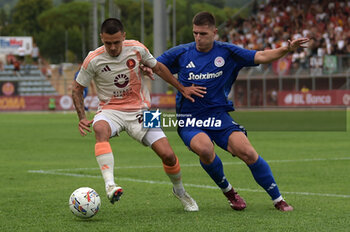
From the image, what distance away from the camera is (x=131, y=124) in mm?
7730

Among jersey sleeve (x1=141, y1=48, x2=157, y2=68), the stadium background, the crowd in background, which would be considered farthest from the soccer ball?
the crowd in background

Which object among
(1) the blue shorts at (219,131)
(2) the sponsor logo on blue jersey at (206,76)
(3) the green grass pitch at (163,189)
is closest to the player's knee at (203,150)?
(1) the blue shorts at (219,131)

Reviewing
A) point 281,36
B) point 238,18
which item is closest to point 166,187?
point 281,36

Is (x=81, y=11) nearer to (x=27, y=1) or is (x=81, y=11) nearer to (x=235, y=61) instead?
(x=27, y=1)

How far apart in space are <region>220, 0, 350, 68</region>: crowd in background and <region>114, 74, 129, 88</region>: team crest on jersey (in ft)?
102

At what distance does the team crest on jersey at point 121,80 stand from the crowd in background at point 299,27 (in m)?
31.2

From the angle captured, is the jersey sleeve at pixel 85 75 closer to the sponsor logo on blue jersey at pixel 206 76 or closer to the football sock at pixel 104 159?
the football sock at pixel 104 159

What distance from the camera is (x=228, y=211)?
25.0 feet

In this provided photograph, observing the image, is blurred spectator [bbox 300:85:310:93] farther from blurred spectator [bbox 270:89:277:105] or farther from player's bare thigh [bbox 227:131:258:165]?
player's bare thigh [bbox 227:131:258:165]

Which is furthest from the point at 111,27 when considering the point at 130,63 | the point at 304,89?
the point at 304,89

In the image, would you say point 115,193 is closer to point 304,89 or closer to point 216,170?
point 216,170

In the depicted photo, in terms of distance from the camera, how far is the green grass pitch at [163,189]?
6.78 meters

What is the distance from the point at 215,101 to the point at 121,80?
3.56 ft

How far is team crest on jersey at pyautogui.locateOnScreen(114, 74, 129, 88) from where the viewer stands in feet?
25.3
